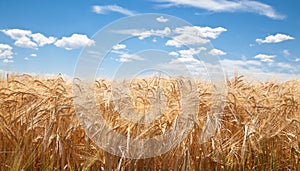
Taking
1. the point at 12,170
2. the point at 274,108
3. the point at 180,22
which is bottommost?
the point at 12,170

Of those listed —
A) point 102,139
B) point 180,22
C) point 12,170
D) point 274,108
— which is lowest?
point 12,170

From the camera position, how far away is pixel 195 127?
114 inches

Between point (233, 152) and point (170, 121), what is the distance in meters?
0.54

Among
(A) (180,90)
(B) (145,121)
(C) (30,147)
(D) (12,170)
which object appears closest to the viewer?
(D) (12,170)

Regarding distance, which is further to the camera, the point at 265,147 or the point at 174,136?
the point at 265,147

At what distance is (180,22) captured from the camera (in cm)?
406

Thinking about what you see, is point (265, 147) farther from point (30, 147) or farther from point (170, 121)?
point (30, 147)

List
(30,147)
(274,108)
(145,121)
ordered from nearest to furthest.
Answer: (30,147)
(145,121)
(274,108)

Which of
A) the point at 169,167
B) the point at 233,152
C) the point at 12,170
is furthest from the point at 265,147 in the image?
the point at 12,170

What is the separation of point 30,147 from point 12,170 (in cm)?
22

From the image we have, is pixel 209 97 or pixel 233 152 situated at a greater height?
pixel 209 97

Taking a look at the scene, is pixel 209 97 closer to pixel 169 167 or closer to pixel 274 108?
pixel 274 108

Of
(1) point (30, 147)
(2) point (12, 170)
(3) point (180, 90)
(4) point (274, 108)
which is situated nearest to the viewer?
(2) point (12, 170)

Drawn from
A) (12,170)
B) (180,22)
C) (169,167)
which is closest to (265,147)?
(169,167)
